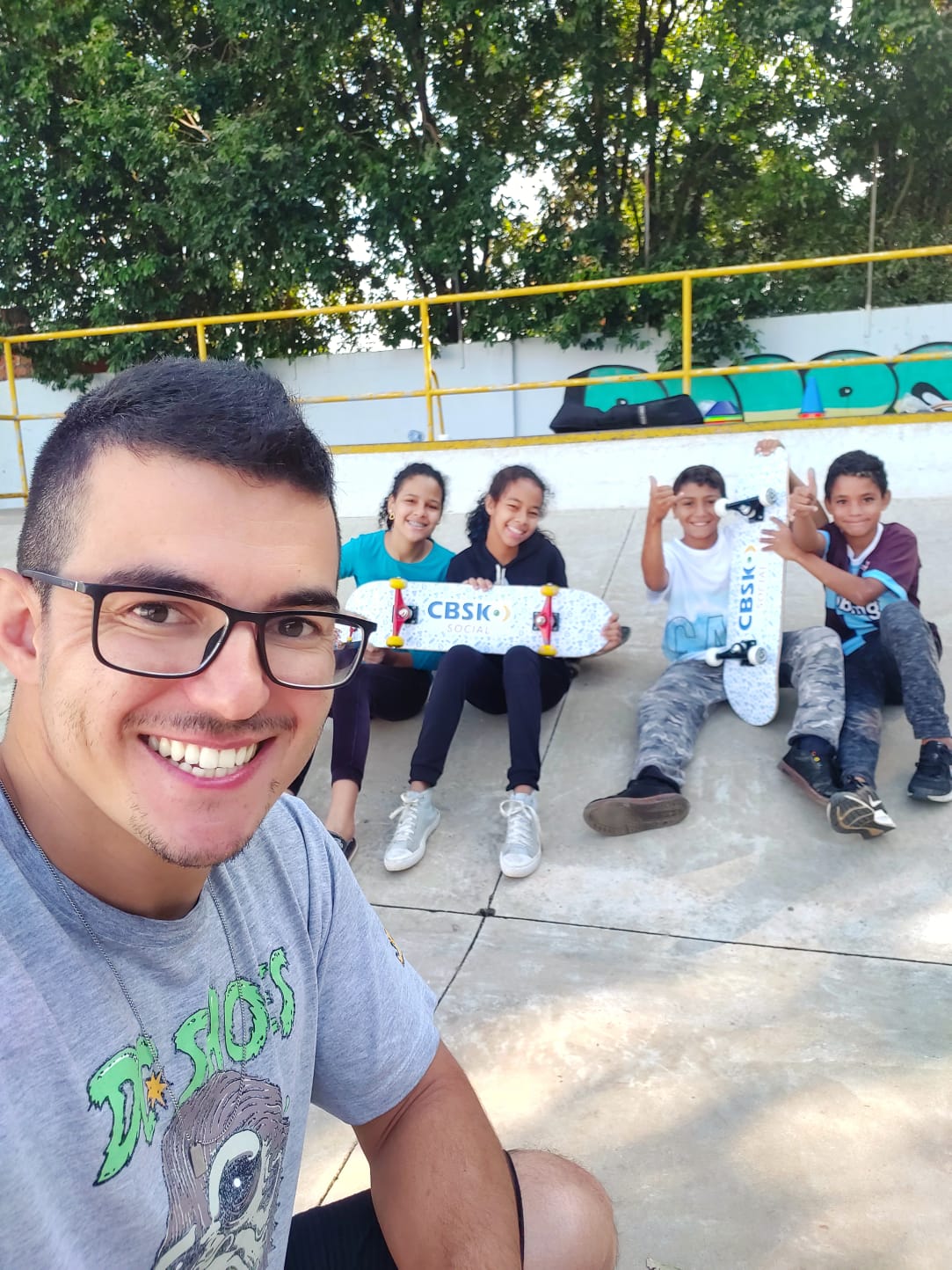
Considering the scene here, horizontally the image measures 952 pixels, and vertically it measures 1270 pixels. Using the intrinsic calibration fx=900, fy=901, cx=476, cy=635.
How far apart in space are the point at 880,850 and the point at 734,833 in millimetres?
436

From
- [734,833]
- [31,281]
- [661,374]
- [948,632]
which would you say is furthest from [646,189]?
[734,833]

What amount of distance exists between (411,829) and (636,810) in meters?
0.75

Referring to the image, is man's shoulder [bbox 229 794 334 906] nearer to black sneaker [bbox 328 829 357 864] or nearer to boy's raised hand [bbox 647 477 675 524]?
black sneaker [bbox 328 829 357 864]

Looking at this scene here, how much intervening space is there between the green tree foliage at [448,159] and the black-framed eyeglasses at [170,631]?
12.0m

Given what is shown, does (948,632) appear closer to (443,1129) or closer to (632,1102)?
(632,1102)

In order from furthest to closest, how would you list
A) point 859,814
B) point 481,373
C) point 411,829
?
point 481,373, point 411,829, point 859,814

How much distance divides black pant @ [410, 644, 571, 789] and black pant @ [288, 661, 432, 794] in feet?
0.66

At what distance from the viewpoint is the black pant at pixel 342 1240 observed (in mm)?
1144

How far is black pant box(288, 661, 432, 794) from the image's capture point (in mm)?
3094

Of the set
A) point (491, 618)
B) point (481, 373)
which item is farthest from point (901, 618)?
point (481, 373)

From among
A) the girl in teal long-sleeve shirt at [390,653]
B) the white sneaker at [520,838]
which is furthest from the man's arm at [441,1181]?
the girl in teal long-sleeve shirt at [390,653]

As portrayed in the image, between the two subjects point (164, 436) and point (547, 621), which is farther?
point (547, 621)

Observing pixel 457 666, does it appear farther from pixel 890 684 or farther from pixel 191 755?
pixel 191 755

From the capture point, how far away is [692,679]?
3520 millimetres
